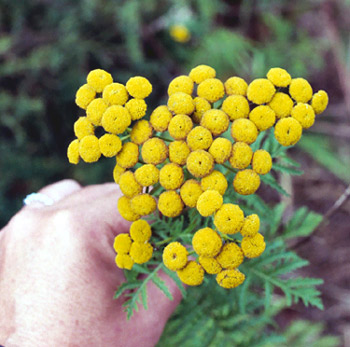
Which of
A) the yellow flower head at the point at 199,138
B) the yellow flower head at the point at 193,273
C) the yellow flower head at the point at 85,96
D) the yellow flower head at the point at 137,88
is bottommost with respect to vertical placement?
the yellow flower head at the point at 193,273

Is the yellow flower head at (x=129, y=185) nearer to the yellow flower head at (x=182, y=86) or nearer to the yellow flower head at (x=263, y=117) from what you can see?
the yellow flower head at (x=182, y=86)

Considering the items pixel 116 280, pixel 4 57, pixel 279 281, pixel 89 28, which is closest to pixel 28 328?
pixel 116 280

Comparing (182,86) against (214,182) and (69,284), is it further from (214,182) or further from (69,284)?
(69,284)

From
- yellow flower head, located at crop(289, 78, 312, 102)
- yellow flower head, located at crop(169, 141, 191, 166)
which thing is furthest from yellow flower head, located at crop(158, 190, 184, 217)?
yellow flower head, located at crop(289, 78, 312, 102)

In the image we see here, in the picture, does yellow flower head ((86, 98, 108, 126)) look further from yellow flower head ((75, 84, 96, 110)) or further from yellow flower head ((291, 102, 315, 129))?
yellow flower head ((291, 102, 315, 129))

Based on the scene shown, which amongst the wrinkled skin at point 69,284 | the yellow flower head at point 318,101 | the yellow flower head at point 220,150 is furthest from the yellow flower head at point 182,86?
the wrinkled skin at point 69,284

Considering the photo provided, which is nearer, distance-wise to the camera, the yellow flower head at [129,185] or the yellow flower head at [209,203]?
the yellow flower head at [209,203]
